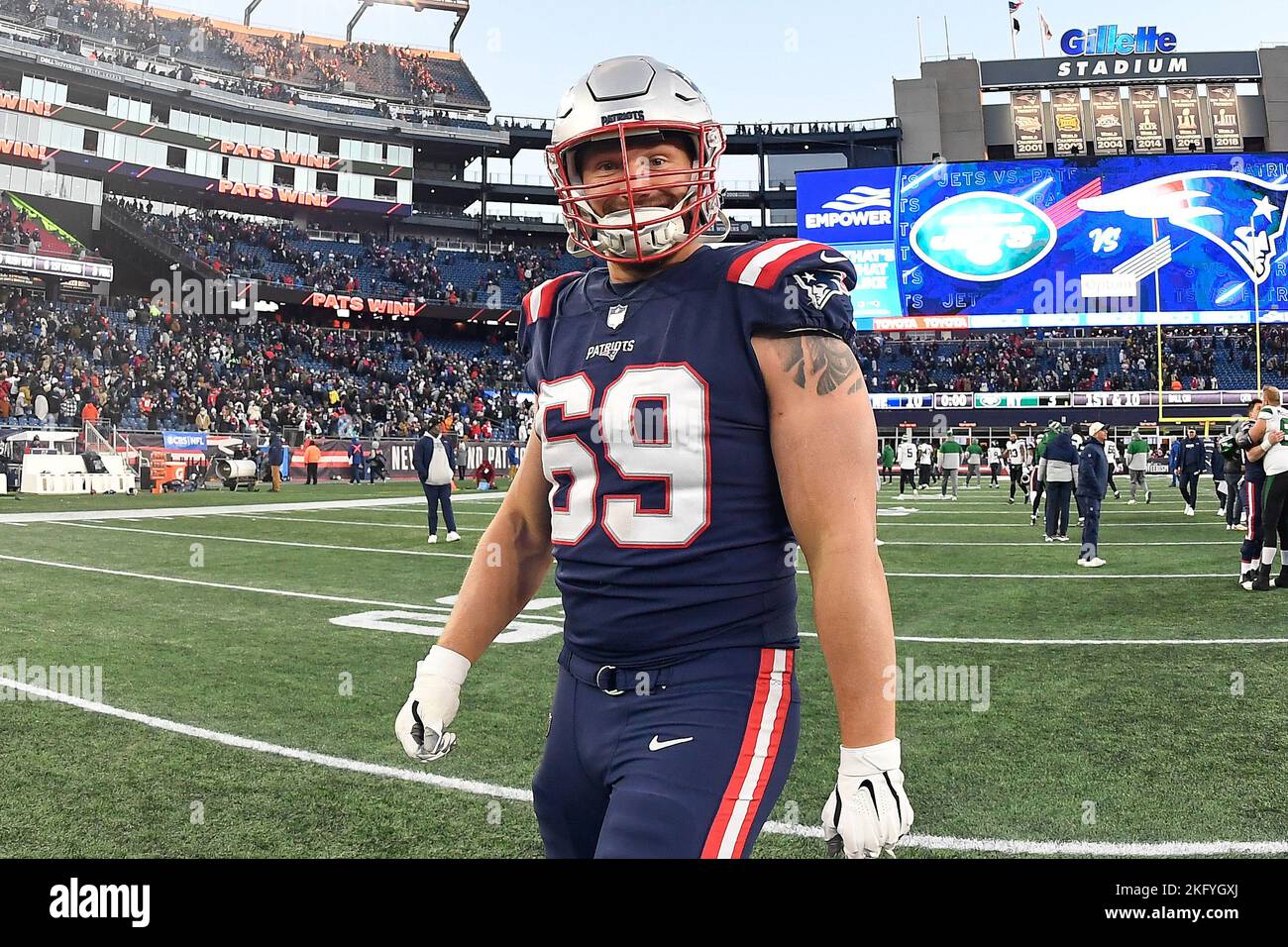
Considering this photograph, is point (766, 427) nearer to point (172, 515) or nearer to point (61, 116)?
point (172, 515)

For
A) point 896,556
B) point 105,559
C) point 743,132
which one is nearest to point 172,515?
point 105,559

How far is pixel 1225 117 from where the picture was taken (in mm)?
49875

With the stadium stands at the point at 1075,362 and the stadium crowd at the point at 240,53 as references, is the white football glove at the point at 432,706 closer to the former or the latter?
the stadium stands at the point at 1075,362

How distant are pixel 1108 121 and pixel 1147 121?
192 centimetres

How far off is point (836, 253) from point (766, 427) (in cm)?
35

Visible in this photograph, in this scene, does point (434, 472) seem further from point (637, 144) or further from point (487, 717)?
point (637, 144)

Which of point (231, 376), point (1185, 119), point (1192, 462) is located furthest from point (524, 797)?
point (1185, 119)

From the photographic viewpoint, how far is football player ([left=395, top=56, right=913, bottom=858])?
169 centimetres

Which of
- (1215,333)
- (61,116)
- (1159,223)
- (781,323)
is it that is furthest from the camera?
(1215,333)

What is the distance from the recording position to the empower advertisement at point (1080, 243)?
36844 millimetres

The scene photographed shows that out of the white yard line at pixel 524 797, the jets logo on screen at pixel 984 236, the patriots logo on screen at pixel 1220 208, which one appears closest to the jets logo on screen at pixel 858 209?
the jets logo on screen at pixel 984 236

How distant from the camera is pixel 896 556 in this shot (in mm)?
11469

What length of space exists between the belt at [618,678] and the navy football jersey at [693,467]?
0.02 metres

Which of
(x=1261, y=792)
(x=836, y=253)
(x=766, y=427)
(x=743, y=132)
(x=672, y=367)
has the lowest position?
(x=1261, y=792)
